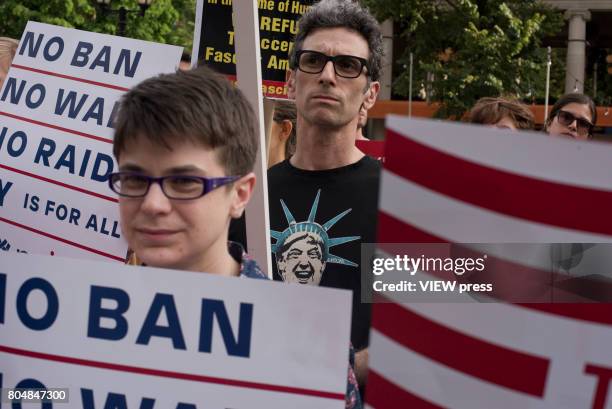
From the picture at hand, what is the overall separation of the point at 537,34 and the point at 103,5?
13.0 metres

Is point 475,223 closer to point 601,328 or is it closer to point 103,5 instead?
point 601,328

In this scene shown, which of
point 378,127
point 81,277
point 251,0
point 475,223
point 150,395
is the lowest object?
point 378,127

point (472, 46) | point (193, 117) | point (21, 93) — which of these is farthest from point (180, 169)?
point (472, 46)

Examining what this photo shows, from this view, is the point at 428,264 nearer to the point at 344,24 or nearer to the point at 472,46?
the point at 344,24

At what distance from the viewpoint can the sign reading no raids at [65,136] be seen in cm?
392

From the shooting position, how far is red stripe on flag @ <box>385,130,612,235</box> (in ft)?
5.65

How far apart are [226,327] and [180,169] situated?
1.11 ft

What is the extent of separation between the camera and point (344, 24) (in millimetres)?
3729

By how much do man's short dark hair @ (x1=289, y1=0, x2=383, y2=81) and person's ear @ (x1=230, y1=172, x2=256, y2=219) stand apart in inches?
55.6

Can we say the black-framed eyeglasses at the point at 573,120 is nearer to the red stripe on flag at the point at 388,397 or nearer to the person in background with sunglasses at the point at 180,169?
the person in background with sunglasses at the point at 180,169

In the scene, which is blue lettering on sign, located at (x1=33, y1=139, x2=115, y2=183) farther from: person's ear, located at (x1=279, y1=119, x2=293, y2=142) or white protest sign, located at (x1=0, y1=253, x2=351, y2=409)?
white protest sign, located at (x1=0, y1=253, x2=351, y2=409)

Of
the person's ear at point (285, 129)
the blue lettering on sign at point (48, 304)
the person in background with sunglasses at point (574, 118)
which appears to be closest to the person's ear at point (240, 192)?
the blue lettering on sign at point (48, 304)

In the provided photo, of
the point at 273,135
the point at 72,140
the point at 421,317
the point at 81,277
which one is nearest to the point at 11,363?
the point at 81,277

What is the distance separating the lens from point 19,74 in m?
4.22
